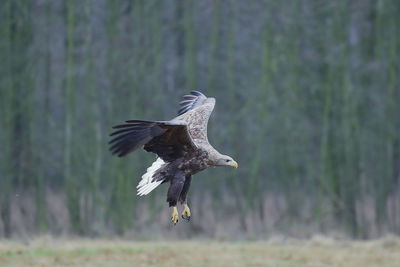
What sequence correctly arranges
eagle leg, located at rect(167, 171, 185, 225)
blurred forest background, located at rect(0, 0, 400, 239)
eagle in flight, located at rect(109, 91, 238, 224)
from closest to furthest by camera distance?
1. eagle in flight, located at rect(109, 91, 238, 224)
2. eagle leg, located at rect(167, 171, 185, 225)
3. blurred forest background, located at rect(0, 0, 400, 239)

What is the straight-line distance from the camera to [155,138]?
912 cm

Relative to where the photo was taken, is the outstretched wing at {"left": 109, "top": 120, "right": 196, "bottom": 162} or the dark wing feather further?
the dark wing feather

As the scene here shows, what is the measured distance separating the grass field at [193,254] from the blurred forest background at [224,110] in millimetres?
1700

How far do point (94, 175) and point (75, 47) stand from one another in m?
2.33

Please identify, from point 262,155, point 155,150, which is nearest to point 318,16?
point 262,155

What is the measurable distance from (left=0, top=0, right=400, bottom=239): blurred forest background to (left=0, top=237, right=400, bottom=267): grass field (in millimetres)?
1700

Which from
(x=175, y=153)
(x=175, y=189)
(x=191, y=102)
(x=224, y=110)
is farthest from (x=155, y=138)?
(x=224, y=110)

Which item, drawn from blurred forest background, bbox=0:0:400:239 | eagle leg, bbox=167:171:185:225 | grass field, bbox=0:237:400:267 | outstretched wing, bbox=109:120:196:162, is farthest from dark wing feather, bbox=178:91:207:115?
blurred forest background, bbox=0:0:400:239

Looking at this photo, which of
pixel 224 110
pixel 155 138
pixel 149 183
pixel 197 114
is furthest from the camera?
pixel 224 110

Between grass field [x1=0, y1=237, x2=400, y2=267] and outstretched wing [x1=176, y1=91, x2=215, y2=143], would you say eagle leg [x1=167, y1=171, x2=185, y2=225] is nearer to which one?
outstretched wing [x1=176, y1=91, x2=215, y2=143]

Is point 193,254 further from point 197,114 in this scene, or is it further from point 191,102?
point 197,114

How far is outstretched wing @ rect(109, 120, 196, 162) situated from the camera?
8.46m

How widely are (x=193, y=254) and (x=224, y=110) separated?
515 cm

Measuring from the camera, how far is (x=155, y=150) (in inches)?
366
